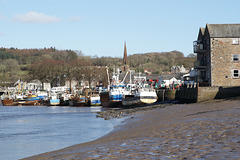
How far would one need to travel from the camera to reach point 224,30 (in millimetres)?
60312

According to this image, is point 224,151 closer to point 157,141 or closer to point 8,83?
point 157,141

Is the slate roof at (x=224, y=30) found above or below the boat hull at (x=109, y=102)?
above

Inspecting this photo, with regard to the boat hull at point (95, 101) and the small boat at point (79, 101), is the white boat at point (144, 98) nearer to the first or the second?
the boat hull at point (95, 101)

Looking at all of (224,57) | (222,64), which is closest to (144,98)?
(222,64)

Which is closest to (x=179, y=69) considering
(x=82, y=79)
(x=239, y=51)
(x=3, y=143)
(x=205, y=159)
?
(x=82, y=79)

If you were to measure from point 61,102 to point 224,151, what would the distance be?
9768 centimetres

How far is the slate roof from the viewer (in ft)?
194

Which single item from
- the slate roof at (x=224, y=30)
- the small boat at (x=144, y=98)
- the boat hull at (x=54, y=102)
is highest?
the slate roof at (x=224, y=30)

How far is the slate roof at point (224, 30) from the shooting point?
2328 inches

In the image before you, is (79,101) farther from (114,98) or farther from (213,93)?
(213,93)

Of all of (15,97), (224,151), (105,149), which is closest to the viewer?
(224,151)

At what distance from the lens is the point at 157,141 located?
16.1 meters

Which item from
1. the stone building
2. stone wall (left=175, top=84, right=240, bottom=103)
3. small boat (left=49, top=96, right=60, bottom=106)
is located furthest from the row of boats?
stone wall (left=175, top=84, right=240, bottom=103)

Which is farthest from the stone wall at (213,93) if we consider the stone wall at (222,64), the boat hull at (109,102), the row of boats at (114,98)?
the boat hull at (109,102)
